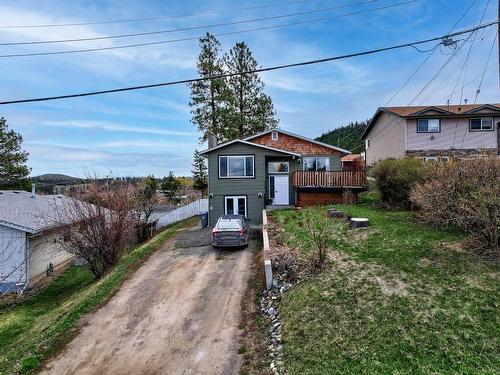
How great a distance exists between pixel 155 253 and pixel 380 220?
9787 mm

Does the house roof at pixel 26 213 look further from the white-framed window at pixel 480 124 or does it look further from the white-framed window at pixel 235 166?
the white-framed window at pixel 480 124

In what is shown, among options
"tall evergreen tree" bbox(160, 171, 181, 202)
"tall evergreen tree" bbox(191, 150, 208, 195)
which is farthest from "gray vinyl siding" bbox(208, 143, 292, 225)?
"tall evergreen tree" bbox(160, 171, 181, 202)

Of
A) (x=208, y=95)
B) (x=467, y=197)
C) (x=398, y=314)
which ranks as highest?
(x=208, y=95)

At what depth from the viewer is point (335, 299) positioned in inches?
283

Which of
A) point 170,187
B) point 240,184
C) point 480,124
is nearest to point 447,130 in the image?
point 480,124

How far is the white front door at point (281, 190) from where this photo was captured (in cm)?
2361

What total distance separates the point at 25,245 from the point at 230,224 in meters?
9.49

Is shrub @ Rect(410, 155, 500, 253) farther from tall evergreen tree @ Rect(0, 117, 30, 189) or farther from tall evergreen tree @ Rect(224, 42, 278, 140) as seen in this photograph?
tall evergreen tree @ Rect(0, 117, 30, 189)

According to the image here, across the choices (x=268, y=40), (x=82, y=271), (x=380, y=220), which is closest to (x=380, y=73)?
(x=268, y=40)

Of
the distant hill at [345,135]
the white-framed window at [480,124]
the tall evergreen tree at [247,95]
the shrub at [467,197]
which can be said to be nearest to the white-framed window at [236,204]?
the shrub at [467,197]

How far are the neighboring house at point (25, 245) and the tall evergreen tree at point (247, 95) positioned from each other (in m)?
21.9

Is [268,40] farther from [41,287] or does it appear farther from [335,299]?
[41,287]

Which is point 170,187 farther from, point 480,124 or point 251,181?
point 480,124

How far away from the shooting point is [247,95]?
36.8 m
